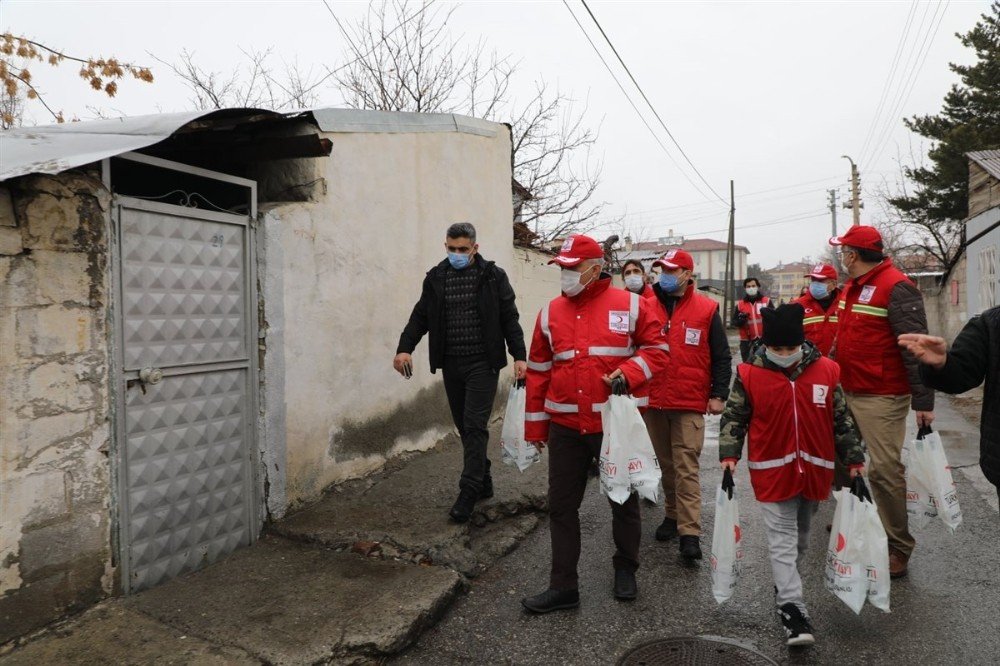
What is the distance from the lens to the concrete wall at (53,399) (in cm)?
291

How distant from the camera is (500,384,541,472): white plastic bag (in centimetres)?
418

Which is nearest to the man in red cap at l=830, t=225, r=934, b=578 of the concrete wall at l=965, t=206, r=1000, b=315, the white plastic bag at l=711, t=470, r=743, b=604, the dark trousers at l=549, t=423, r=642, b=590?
the white plastic bag at l=711, t=470, r=743, b=604

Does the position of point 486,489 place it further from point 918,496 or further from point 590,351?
point 918,496

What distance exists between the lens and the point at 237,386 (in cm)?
415

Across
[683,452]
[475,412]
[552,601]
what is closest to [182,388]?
[475,412]

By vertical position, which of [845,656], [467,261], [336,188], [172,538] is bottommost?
[845,656]

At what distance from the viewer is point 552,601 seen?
355cm

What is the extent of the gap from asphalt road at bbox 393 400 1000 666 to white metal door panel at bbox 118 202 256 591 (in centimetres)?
149

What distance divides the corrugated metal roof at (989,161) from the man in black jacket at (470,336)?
10.7 meters

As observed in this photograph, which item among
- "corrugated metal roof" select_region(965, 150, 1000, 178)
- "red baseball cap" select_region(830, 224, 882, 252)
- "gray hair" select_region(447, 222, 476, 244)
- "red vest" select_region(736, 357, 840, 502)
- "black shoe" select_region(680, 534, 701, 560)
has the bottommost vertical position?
"black shoe" select_region(680, 534, 701, 560)

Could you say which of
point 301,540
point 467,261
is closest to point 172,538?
point 301,540

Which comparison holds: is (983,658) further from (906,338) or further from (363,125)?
(363,125)

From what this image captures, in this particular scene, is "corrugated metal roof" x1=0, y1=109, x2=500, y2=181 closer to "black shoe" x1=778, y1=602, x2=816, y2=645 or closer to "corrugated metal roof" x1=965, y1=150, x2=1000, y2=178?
"black shoe" x1=778, y1=602, x2=816, y2=645

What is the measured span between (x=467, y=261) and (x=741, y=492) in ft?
10.4
